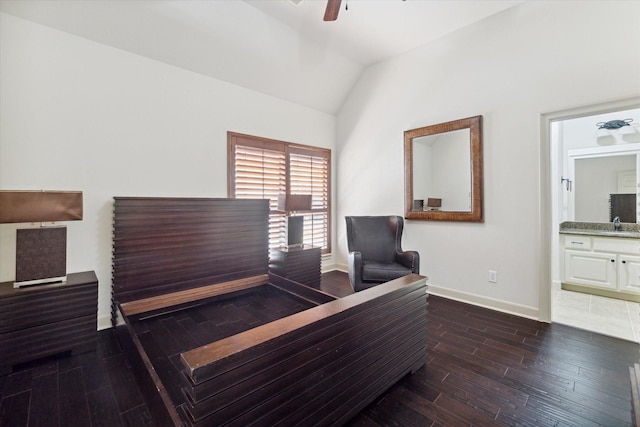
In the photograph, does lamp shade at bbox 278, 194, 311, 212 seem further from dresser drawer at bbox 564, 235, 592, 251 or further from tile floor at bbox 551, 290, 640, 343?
dresser drawer at bbox 564, 235, 592, 251

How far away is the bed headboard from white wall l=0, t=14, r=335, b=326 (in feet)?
0.88

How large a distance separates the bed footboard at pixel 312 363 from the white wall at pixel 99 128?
2.31 meters

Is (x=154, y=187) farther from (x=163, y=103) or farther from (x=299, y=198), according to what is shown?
(x=299, y=198)

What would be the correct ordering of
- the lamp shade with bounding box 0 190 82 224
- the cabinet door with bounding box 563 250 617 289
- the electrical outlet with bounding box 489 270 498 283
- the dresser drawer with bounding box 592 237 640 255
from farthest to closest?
the cabinet door with bounding box 563 250 617 289 → the dresser drawer with bounding box 592 237 640 255 → the electrical outlet with bounding box 489 270 498 283 → the lamp shade with bounding box 0 190 82 224

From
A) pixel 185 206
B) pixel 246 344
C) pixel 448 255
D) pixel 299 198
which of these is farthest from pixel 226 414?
pixel 448 255

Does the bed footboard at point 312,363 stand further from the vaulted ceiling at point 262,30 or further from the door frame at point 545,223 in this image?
the vaulted ceiling at point 262,30

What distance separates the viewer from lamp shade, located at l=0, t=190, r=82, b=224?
2012mm

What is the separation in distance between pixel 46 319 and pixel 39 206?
860 millimetres

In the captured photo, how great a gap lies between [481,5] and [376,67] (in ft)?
5.22

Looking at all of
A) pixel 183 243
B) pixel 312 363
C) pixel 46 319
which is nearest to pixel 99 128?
pixel 183 243

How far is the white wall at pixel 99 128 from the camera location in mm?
2350

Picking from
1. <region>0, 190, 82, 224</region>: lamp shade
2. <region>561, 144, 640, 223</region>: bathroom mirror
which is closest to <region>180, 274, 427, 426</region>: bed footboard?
<region>0, 190, 82, 224</region>: lamp shade

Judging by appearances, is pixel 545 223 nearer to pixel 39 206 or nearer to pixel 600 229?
pixel 600 229

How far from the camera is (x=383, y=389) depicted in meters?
1.78
